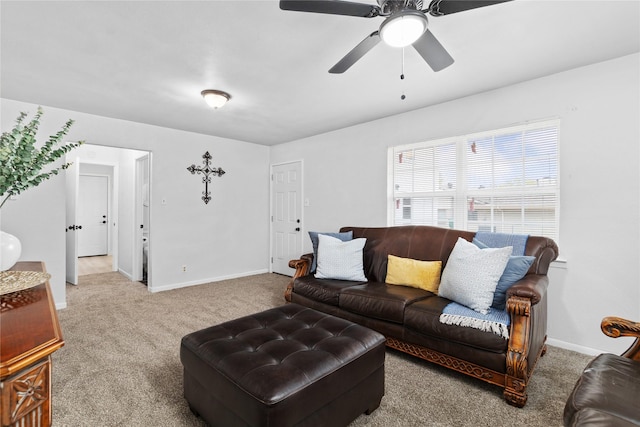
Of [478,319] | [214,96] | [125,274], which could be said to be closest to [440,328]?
[478,319]

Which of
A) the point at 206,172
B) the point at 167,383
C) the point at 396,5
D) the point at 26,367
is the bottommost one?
the point at 167,383

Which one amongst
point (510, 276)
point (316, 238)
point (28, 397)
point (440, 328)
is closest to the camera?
point (28, 397)

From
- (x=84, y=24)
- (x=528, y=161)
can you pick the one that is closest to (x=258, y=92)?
(x=84, y=24)

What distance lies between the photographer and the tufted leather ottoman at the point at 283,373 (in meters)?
1.31

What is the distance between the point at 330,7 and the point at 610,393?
2.04m

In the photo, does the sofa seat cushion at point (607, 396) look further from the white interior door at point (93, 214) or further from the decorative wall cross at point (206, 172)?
the white interior door at point (93, 214)

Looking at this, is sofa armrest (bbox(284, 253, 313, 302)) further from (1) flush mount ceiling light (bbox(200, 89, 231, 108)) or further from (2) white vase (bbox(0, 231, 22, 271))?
(2) white vase (bbox(0, 231, 22, 271))

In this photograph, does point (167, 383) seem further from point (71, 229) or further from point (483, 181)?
point (71, 229)

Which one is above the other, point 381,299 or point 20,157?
point 20,157

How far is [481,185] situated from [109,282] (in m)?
5.57

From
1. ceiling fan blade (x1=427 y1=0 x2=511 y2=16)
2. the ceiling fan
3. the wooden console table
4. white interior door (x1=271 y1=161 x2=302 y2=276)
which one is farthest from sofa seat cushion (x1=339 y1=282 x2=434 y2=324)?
white interior door (x1=271 y1=161 x2=302 y2=276)

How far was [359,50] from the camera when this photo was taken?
1813 millimetres

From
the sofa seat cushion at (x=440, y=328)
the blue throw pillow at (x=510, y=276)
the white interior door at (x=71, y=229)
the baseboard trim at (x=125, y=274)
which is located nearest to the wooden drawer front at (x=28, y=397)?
the sofa seat cushion at (x=440, y=328)

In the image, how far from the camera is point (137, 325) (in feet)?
10.1
